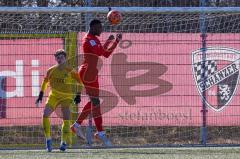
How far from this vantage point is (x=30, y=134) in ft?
44.8

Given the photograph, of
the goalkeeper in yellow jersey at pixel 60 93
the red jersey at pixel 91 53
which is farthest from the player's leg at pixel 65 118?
the red jersey at pixel 91 53

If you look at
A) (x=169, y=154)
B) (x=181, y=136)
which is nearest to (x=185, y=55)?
(x=181, y=136)

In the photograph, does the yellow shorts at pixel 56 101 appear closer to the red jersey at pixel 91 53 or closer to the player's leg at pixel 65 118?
the player's leg at pixel 65 118

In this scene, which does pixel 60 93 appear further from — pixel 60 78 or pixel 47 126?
pixel 47 126

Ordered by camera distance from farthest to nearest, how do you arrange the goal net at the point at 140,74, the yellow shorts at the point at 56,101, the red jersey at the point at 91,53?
the goal net at the point at 140,74 < the yellow shorts at the point at 56,101 < the red jersey at the point at 91,53

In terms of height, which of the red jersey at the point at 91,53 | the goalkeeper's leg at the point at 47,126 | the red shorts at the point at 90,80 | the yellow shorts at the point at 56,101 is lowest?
the goalkeeper's leg at the point at 47,126

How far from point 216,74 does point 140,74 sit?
1.45 meters

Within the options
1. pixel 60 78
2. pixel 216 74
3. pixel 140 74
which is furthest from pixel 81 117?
pixel 216 74

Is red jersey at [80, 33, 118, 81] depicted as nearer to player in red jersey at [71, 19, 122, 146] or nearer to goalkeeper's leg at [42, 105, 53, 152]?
player in red jersey at [71, 19, 122, 146]

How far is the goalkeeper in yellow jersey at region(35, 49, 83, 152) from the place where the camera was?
12.2 meters

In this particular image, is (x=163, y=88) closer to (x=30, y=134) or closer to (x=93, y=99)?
(x=93, y=99)

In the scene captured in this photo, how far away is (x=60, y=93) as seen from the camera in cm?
1244

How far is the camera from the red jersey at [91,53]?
12156 millimetres

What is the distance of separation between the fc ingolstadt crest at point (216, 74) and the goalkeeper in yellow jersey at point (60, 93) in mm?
2425
